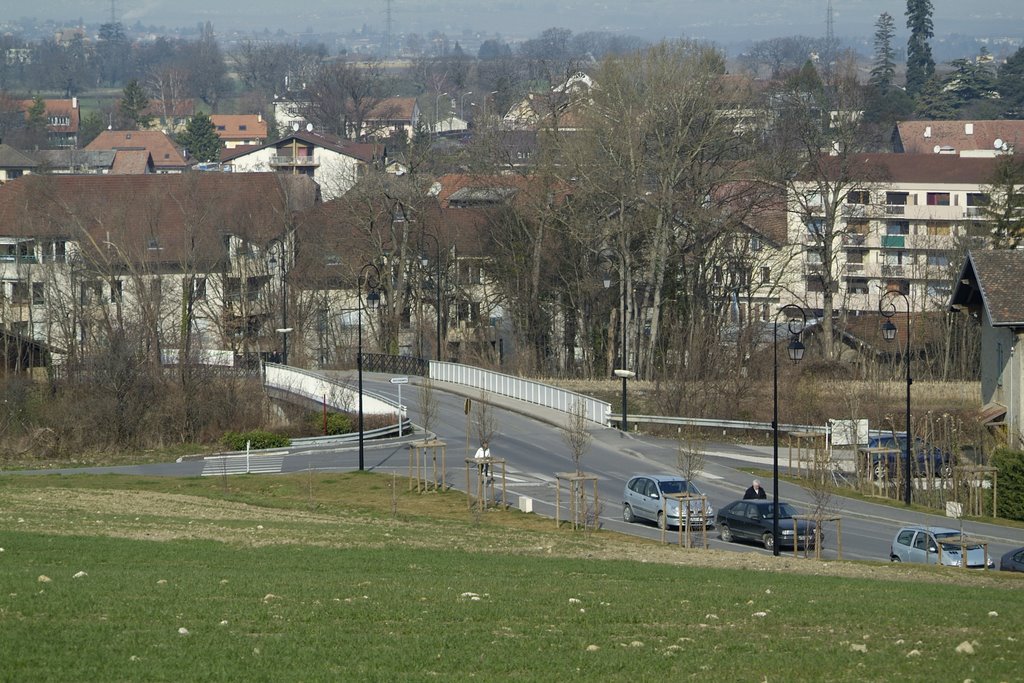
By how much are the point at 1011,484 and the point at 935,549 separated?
31.4ft

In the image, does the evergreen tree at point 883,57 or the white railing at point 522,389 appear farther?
the evergreen tree at point 883,57

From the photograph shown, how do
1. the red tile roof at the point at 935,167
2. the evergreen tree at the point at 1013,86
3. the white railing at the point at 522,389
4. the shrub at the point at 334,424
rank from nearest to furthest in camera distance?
the white railing at the point at 522,389, the shrub at the point at 334,424, the red tile roof at the point at 935,167, the evergreen tree at the point at 1013,86

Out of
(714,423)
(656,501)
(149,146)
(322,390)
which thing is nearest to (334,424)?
(322,390)

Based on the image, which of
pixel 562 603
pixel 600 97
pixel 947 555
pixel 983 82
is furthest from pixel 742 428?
pixel 983 82

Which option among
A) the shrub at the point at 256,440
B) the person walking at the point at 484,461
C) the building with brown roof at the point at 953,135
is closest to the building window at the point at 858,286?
the building with brown roof at the point at 953,135

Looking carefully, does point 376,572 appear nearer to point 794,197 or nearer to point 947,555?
point 947,555

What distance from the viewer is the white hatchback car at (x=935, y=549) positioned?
27.8m

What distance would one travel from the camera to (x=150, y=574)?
64.0ft

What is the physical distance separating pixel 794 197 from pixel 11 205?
4917 cm

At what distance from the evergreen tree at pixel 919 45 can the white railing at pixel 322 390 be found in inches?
5472

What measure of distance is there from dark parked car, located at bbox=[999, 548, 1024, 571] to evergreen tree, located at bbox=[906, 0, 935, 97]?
527 feet

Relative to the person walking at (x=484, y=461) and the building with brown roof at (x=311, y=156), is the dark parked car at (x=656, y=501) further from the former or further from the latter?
the building with brown roof at (x=311, y=156)

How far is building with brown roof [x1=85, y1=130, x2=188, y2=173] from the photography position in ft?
553

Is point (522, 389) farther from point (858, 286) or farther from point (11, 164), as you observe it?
point (11, 164)
